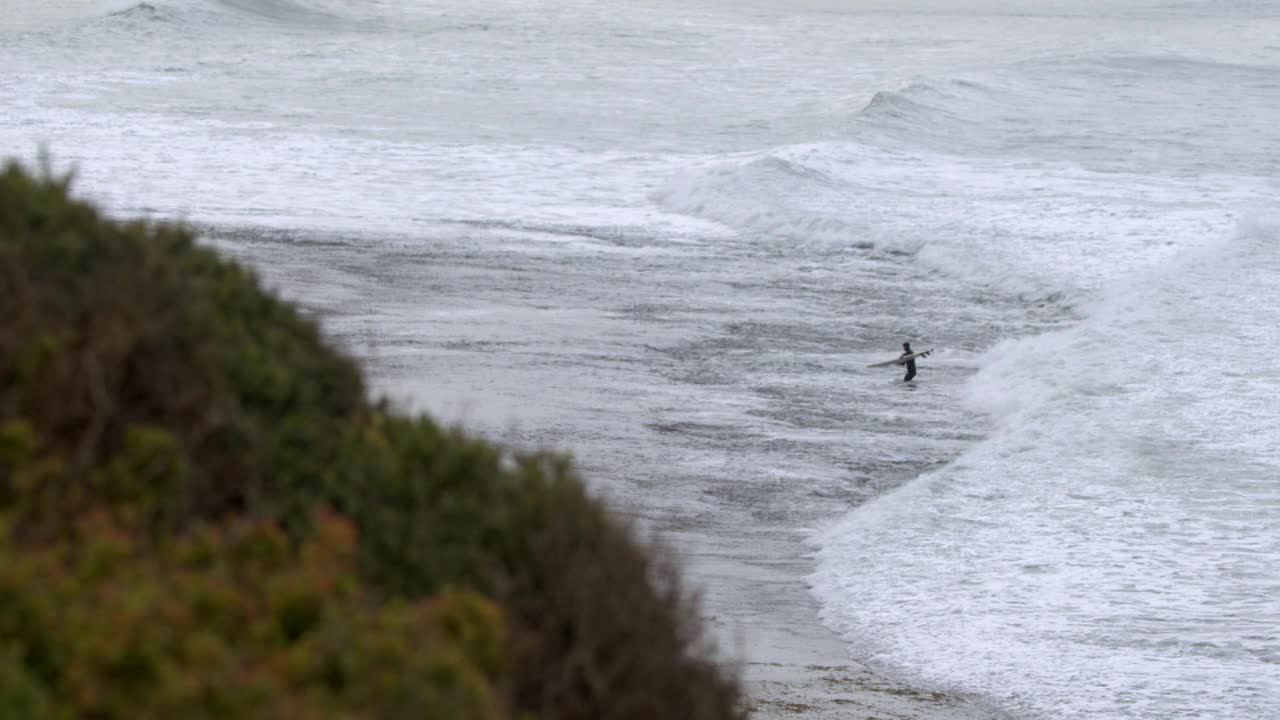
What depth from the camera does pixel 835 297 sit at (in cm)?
2078

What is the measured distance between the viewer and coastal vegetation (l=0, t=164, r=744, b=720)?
9.18 ft

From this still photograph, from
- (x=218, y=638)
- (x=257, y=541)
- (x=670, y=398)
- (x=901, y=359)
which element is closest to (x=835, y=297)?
(x=901, y=359)

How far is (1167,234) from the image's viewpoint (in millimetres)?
25344

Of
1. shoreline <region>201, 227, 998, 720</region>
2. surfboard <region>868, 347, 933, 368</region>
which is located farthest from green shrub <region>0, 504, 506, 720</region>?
surfboard <region>868, 347, 933, 368</region>

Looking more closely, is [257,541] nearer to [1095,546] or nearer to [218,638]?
[218,638]

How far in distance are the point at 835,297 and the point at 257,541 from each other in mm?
17799

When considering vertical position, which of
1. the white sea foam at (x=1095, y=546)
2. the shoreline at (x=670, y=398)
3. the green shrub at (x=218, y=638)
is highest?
the green shrub at (x=218, y=638)

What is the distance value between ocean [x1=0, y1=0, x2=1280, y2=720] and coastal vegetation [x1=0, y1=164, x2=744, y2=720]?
78.1 inches

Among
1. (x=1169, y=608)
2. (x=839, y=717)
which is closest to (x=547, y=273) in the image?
(x=1169, y=608)

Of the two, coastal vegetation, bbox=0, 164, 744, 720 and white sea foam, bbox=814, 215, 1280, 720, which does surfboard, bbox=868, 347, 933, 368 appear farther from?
coastal vegetation, bbox=0, 164, 744, 720

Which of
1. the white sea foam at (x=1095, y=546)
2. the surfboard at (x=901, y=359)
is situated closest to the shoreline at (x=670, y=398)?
the white sea foam at (x=1095, y=546)

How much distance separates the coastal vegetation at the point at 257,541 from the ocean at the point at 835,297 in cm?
198

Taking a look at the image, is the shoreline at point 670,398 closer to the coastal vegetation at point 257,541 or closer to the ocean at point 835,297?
the ocean at point 835,297

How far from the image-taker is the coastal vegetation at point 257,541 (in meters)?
2.80
